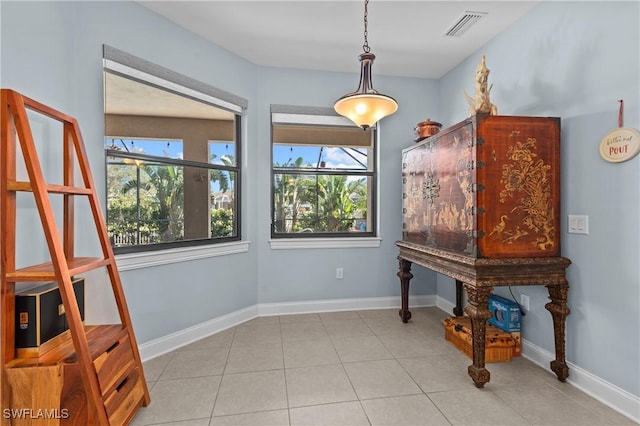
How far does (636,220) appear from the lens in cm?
169

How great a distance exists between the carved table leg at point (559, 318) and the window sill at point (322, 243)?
176 cm

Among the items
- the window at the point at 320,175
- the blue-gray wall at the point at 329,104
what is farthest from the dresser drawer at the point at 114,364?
the window at the point at 320,175

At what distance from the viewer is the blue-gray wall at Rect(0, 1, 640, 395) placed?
1732mm

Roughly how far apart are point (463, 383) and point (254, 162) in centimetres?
268

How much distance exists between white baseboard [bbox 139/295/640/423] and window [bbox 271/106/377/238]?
2.59 feet

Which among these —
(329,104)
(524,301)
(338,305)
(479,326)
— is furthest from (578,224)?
(329,104)

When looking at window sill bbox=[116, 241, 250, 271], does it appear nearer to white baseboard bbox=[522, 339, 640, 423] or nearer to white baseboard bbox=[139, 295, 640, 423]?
white baseboard bbox=[139, 295, 640, 423]

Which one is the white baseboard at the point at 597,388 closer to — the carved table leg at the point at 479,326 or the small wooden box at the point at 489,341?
the small wooden box at the point at 489,341

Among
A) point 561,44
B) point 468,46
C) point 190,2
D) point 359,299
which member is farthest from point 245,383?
point 468,46

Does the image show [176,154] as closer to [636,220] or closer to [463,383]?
[463,383]

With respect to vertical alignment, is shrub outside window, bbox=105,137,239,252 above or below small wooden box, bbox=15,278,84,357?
above

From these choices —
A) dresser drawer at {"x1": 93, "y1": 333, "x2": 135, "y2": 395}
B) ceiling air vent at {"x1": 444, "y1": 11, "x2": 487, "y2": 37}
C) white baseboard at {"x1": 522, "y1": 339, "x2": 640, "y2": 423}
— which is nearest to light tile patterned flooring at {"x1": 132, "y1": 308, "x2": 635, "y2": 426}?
white baseboard at {"x1": 522, "y1": 339, "x2": 640, "y2": 423}

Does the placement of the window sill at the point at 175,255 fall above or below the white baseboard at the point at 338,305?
above

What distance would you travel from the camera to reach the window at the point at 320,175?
3.47 meters
